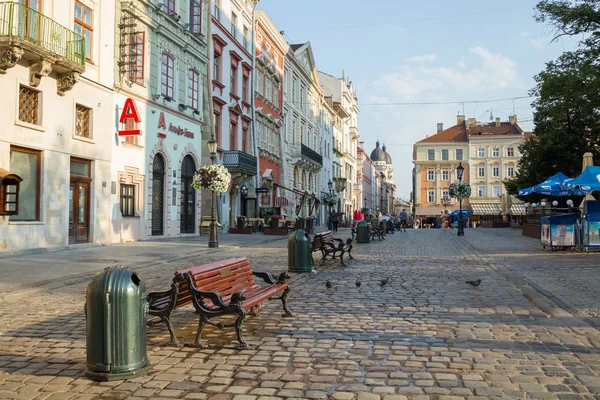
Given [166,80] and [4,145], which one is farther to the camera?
[166,80]

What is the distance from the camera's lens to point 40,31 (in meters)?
16.4

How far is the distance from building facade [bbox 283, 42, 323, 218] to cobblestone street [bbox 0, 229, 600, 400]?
33.7m

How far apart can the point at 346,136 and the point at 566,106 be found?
155ft

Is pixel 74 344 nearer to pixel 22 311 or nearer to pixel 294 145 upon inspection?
pixel 22 311

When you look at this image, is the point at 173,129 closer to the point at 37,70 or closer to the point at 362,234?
the point at 37,70

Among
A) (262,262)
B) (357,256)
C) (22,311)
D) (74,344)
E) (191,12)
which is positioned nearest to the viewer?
(74,344)

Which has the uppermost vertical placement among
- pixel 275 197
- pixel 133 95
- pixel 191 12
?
pixel 191 12

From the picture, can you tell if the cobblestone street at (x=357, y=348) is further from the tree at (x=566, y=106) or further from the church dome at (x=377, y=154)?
the church dome at (x=377, y=154)

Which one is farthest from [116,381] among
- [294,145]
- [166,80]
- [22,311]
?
[294,145]

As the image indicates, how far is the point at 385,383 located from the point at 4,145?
47.2 ft

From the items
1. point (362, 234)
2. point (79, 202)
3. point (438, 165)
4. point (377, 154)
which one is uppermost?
point (377, 154)

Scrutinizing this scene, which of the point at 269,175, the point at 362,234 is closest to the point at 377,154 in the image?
the point at 269,175

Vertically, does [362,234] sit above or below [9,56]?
below

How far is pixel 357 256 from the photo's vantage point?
16500 mm
